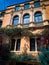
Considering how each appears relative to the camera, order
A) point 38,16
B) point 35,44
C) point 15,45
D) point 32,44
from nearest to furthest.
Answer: point 35,44
point 32,44
point 15,45
point 38,16

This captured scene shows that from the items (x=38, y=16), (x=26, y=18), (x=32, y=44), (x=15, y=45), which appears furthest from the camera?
(x=26, y=18)

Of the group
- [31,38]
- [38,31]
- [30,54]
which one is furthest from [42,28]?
[30,54]

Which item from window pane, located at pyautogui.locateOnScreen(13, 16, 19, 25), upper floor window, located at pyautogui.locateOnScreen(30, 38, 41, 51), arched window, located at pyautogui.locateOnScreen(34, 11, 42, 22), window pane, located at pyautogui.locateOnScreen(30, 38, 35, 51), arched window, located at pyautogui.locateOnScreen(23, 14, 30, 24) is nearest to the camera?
upper floor window, located at pyautogui.locateOnScreen(30, 38, 41, 51)

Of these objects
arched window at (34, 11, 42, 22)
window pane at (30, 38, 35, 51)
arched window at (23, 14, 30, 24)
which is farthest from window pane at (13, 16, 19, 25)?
window pane at (30, 38, 35, 51)

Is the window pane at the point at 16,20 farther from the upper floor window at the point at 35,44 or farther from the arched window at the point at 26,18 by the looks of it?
the upper floor window at the point at 35,44

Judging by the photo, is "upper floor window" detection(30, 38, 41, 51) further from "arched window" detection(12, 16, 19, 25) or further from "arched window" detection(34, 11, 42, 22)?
"arched window" detection(12, 16, 19, 25)

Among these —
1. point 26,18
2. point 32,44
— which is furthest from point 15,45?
point 26,18

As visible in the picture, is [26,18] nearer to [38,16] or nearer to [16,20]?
[16,20]

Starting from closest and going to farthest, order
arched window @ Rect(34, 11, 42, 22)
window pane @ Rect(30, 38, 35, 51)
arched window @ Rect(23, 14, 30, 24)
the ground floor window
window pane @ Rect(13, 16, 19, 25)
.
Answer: window pane @ Rect(30, 38, 35, 51) → the ground floor window → arched window @ Rect(34, 11, 42, 22) → arched window @ Rect(23, 14, 30, 24) → window pane @ Rect(13, 16, 19, 25)

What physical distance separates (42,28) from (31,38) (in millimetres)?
A: 1965

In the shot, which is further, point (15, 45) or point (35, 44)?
point (15, 45)

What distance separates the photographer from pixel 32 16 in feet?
59.7

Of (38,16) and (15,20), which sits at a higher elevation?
(38,16)

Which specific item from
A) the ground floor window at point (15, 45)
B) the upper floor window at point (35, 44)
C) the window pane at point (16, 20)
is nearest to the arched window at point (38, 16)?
the window pane at point (16, 20)
